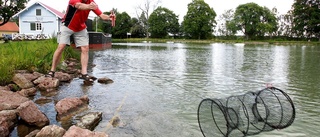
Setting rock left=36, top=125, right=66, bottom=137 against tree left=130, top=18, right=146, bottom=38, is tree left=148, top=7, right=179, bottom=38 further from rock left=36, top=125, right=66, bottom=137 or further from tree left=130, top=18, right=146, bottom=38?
rock left=36, top=125, right=66, bottom=137

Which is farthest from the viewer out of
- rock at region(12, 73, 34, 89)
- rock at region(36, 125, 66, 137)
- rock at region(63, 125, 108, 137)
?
rock at region(12, 73, 34, 89)

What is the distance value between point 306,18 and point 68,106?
76.9m

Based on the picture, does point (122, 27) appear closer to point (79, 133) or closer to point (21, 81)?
point (21, 81)

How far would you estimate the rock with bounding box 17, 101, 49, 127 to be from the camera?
12.2 feet

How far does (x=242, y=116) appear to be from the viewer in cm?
369

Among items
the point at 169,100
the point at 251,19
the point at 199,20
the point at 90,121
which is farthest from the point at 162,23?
the point at 90,121

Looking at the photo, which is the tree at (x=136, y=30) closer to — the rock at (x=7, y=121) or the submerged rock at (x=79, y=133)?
the rock at (x=7, y=121)

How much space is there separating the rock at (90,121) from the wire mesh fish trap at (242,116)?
1.40 meters

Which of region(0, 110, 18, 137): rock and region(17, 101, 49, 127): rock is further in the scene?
region(17, 101, 49, 127): rock

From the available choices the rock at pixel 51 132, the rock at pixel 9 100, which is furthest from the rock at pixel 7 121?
the rock at pixel 51 132

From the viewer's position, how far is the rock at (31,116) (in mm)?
3721

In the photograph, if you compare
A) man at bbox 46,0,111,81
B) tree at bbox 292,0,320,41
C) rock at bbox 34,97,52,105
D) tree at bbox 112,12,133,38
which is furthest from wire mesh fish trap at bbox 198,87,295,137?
tree at bbox 112,12,133,38

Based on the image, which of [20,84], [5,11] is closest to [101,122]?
[20,84]

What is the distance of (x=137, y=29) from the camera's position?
8100cm
